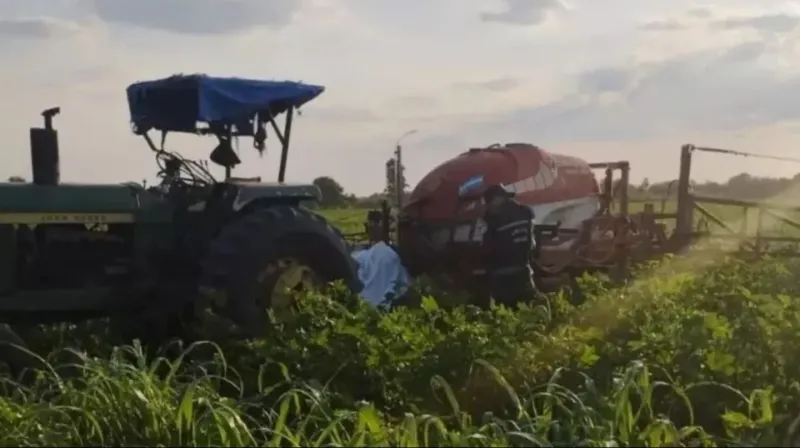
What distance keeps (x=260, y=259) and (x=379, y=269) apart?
564 centimetres

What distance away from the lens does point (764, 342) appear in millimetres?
5246

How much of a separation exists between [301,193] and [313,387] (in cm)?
363

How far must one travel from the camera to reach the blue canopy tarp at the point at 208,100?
8438 millimetres

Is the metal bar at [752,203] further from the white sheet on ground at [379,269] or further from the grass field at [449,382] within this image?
the grass field at [449,382]

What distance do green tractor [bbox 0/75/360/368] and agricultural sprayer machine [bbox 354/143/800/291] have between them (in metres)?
4.90

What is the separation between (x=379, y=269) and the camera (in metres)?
13.5

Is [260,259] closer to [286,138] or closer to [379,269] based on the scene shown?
[286,138]

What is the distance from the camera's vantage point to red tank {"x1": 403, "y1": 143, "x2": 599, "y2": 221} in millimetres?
14578

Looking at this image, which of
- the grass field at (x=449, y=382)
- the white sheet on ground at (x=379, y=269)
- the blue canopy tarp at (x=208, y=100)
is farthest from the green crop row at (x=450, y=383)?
the white sheet on ground at (x=379, y=269)

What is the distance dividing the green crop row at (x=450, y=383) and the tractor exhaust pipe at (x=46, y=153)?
121 centimetres

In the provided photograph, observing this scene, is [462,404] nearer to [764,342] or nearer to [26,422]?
[764,342]

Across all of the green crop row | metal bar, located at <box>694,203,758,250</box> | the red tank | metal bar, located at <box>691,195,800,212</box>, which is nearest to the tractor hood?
the green crop row

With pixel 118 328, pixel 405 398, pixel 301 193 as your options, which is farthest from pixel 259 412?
pixel 301 193

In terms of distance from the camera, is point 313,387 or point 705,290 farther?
point 705,290
